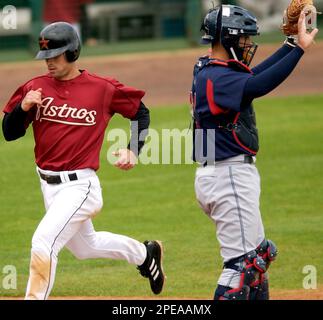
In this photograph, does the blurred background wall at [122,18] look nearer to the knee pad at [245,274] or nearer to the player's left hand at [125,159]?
the player's left hand at [125,159]

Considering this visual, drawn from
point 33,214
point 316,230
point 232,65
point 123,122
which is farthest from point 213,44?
point 123,122

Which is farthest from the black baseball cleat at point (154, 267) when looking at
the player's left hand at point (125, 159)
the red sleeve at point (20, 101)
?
the red sleeve at point (20, 101)

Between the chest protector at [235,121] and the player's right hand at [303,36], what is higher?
the player's right hand at [303,36]

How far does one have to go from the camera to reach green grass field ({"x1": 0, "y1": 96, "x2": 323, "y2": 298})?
25.2 feet

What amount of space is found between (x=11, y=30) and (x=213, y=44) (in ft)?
45.9

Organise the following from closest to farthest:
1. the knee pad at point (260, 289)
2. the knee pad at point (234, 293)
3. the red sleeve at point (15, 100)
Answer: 1. the knee pad at point (234, 293)
2. the knee pad at point (260, 289)
3. the red sleeve at point (15, 100)

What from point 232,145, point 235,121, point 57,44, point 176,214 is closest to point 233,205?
point 232,145

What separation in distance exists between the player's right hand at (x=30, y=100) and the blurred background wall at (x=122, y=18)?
13310 mm

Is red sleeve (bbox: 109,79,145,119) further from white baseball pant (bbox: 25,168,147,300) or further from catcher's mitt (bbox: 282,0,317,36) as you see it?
catcher's mitt (bbox: 282,0,317,36)

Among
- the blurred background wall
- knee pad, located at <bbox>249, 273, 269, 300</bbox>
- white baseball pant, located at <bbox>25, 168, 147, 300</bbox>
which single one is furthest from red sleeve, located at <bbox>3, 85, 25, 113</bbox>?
the blurred background wall

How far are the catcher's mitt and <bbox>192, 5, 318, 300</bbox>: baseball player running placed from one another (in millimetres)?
166

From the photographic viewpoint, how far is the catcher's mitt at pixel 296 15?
5.63 m

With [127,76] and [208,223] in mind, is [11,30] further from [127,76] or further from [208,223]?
[208,223]

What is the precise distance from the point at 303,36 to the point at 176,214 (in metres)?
4.59
